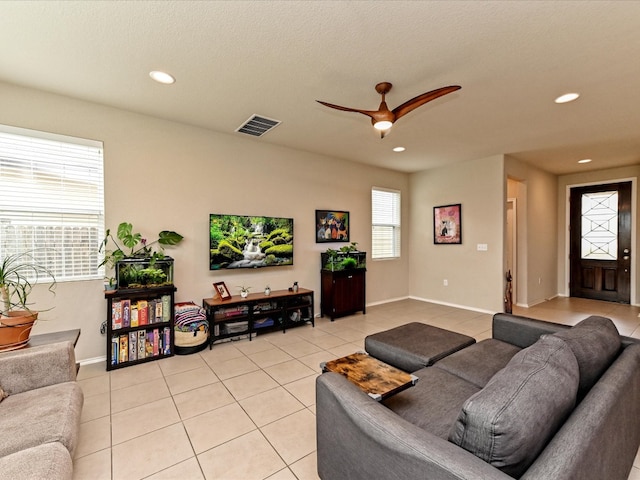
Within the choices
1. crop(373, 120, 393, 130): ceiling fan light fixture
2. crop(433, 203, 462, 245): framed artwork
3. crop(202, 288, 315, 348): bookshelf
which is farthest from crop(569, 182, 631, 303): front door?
crop(373, 120, 393, 130): ceiling fan light fixture

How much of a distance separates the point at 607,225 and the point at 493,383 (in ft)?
23.7

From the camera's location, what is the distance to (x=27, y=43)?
2154 mm

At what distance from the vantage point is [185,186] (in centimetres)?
368

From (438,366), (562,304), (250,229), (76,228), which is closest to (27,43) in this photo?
(76,228)

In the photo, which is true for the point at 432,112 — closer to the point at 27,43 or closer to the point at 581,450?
the point at 581,450

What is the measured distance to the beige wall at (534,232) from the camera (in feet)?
18.6

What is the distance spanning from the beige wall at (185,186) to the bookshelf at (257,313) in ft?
1.10

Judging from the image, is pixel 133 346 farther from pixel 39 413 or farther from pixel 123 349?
pixel 39 413

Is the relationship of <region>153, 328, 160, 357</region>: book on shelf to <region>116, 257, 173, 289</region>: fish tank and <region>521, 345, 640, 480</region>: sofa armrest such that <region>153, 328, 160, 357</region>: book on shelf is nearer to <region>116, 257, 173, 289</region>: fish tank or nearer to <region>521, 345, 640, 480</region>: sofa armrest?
<region>116, 257, 173, 289</region>: fish tank

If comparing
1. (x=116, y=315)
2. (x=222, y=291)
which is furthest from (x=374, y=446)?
(x=222, y=291)

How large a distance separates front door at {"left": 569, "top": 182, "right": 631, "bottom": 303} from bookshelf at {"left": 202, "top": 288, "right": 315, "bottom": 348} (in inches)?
243

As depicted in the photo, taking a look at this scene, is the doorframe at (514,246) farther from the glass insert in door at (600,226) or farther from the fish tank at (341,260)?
the fish tank at (341,260)

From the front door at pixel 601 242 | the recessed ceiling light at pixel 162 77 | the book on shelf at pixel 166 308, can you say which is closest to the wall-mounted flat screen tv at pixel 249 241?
the book on shelf at pixel 166 308

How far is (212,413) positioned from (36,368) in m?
1.16
